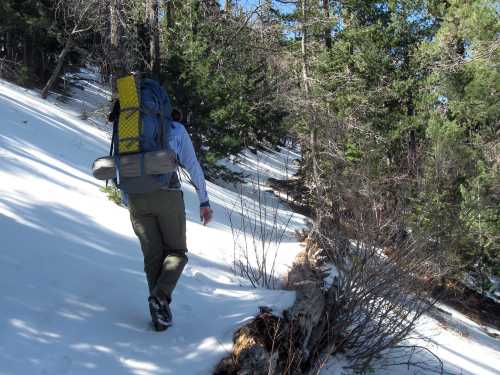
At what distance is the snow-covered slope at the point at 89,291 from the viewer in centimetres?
313

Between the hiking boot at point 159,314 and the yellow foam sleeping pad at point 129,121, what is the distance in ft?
3.47

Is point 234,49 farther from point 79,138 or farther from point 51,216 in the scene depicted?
point 51,216

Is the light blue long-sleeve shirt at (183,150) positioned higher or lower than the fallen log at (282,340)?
higher

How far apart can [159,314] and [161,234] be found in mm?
558

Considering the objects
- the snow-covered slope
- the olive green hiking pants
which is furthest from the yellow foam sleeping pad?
the snow-covered slope

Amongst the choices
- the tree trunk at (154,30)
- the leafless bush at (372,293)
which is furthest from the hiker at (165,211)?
the tree trunk at (154,30)

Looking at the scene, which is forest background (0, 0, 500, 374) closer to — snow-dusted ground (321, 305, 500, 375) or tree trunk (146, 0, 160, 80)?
tree trunk (146, 0, 160, 80)

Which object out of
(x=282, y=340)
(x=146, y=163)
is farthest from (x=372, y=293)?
(x=146, y=163)

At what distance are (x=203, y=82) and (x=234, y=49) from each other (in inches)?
135

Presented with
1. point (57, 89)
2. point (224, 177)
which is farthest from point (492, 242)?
point (57, 89)

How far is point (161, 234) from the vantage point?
353 centimetres

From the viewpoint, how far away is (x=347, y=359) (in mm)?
4684

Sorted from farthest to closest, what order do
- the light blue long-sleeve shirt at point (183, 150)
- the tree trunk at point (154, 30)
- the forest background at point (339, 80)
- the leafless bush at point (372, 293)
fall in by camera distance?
the tree trunk at point (154, 30)
the forest background at point (339, 80)
the leafless bush at point (372, 293)
the light blue long-sleeve shirt at point (183, 150)

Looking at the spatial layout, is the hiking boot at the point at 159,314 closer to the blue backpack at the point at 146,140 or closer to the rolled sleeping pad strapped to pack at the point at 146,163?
the blue backpack at the point at 146,140
